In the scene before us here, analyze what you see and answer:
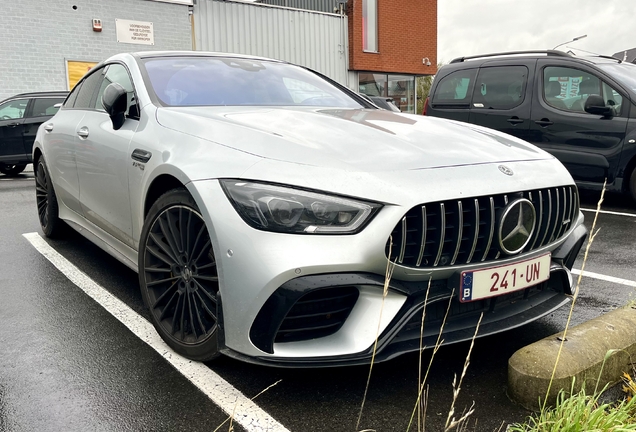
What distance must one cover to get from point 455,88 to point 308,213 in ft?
20.9

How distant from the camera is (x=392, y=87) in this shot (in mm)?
21578

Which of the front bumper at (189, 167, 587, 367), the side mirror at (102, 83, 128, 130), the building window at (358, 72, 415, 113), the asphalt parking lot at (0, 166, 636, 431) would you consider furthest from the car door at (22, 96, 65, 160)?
the building window at (358, 72, 415, 113)

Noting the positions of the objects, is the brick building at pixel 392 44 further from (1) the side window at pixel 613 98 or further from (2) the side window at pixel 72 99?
(2) the side window at pixel 72 99

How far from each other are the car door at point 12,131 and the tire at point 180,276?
9402 millimetres

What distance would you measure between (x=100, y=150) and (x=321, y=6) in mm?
19616

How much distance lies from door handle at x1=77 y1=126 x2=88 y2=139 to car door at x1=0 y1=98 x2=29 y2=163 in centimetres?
803

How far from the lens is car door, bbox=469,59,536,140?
702 centimetres

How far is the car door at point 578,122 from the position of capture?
6285 mm

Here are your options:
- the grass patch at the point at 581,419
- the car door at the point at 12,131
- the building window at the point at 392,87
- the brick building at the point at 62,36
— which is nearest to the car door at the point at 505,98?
the grass patch at the point at 581,419

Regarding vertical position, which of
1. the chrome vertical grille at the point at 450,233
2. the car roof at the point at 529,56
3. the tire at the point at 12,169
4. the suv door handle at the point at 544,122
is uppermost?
the car roof at the point at 529,56

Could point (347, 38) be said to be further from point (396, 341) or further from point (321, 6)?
point (396, 341)

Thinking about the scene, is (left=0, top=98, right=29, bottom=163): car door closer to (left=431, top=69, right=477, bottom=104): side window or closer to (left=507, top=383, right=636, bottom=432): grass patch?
(left=431, top=69, right=477, bottom=104): side window

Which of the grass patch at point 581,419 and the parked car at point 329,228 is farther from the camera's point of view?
the parked car at point 329,228

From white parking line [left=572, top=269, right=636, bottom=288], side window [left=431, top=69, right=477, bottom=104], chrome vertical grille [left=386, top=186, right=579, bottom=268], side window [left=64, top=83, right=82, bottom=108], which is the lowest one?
white parking line [left=572, top=269, right=636, bottom=288]
